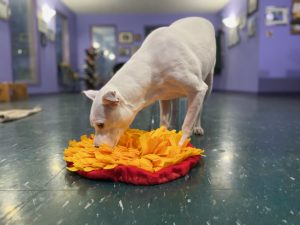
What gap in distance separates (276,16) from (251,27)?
68cm

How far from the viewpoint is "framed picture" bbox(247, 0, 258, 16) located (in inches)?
243

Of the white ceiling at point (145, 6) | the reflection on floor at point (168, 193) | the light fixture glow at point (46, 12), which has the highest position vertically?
the white ceiling at point (145, 6)

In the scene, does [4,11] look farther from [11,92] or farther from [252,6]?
[252,6]

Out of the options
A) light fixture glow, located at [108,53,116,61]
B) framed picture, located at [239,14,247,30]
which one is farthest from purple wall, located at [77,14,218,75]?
framed picture, located at [239,14,247,30]

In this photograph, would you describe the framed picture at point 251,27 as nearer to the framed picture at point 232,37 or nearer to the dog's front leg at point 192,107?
the framed picture at point 232,37

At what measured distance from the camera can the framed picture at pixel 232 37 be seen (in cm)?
766

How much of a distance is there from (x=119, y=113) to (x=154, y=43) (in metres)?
0.42

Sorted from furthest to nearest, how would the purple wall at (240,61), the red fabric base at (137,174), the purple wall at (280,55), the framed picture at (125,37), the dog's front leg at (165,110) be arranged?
the framed picture at (125,37), the purple wall at (240,61), the purple wall at (280,55), the dog's front leg at (165,110), the red fabric base at (137,174)

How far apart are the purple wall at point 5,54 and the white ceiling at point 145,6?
148 inches

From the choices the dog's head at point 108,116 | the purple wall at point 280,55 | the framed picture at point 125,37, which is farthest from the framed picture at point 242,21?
the dog's head at point 108,116

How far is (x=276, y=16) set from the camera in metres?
5.91

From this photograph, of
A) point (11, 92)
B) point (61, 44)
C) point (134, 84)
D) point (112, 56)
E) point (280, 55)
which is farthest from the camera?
point (112, 56)

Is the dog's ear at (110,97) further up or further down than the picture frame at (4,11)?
further down

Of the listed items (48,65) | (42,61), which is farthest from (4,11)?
(48,65)
